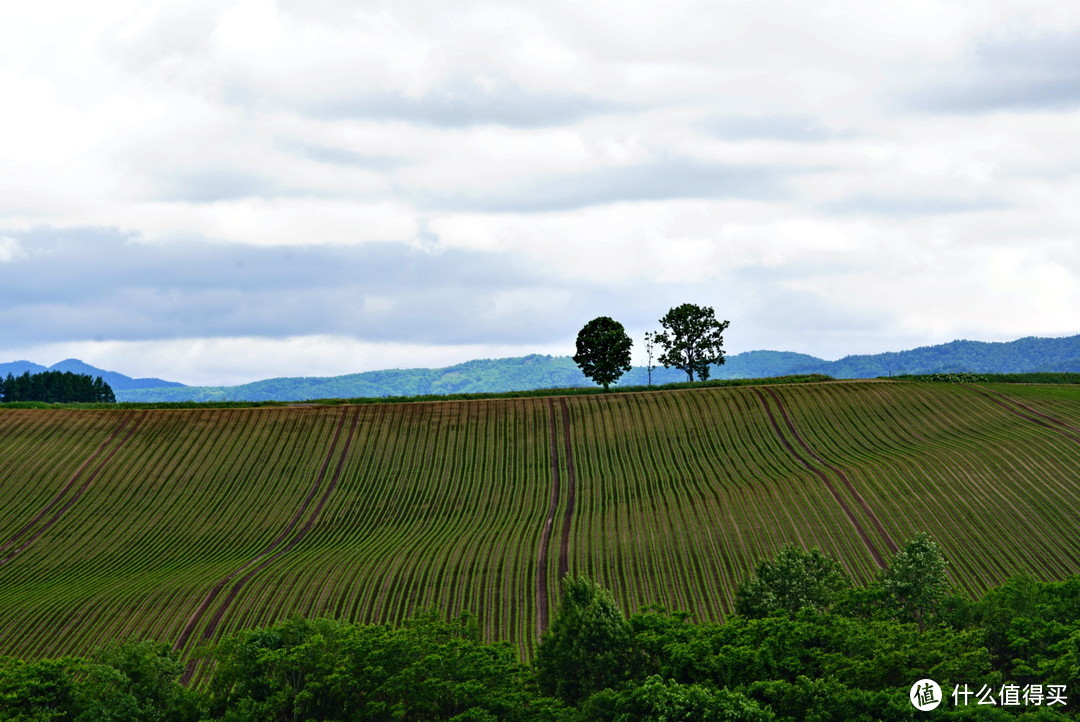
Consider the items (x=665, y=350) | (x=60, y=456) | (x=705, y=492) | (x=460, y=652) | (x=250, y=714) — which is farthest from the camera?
(x=665, y=350)

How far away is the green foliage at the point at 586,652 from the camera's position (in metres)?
45.7

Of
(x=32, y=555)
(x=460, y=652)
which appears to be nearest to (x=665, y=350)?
(x=32, y=555)

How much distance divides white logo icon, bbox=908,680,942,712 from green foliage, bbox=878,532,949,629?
485 inches

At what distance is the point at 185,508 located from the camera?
95938mm

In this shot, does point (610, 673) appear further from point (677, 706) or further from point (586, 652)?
point (677, 706)

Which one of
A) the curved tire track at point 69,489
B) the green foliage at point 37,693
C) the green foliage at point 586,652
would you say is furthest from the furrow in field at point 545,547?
the curved tire track at point 69,489

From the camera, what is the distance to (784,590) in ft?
179

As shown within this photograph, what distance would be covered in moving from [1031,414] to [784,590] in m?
67.2

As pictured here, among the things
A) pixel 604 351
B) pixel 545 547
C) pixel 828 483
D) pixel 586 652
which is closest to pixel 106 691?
pixel 586 652

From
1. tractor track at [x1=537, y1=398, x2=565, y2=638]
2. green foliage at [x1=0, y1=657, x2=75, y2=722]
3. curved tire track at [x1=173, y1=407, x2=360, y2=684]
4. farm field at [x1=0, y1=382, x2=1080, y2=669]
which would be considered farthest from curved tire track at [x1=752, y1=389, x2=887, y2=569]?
green foliage at [x1=0, y1=657, x2=75, y2=722]

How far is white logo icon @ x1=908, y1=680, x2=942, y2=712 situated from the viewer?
38.6 metres

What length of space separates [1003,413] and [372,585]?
252ft

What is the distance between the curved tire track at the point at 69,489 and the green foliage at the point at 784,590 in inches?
2692

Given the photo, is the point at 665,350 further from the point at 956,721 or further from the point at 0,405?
the point at 956,721
